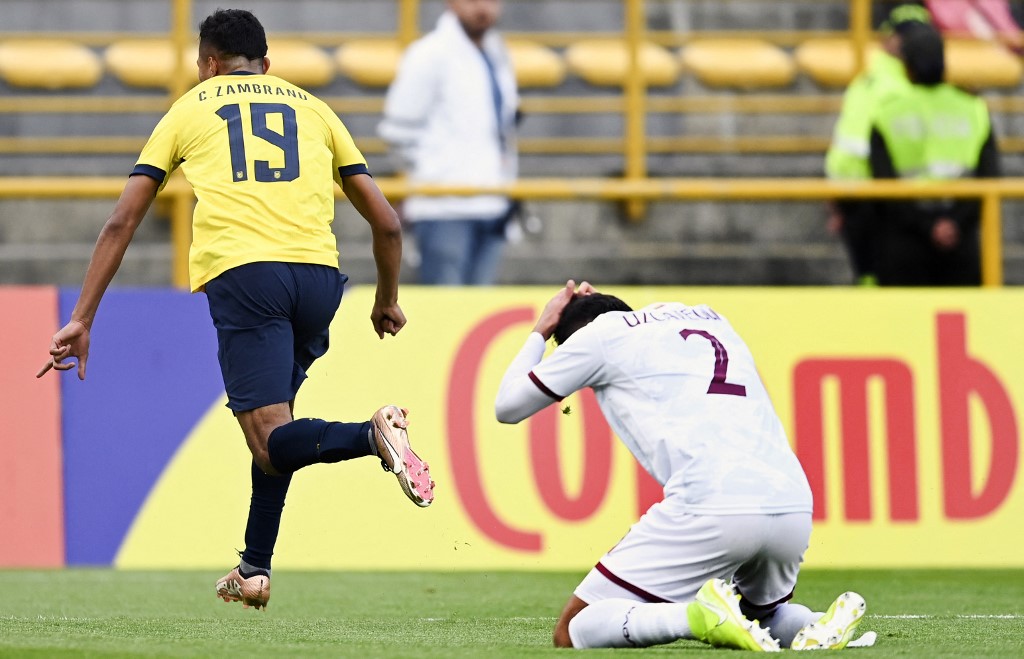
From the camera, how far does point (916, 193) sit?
919 cm

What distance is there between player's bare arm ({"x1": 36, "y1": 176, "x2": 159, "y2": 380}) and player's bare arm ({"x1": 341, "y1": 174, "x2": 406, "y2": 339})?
0.72 m

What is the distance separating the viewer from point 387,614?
247 inches

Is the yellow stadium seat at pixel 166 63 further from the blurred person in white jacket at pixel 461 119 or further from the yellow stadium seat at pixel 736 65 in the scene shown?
the blurred person in white jacket at pixel 461 119

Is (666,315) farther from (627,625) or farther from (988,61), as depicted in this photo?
(988,61)

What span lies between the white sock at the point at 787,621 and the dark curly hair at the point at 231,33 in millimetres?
2494

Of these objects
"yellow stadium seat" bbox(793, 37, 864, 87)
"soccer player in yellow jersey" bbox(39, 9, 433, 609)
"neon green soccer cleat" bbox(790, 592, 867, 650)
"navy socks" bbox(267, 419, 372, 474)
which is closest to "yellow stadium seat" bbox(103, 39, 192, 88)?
"yellow stadium seat" bbox(793, 37, 864, 87)

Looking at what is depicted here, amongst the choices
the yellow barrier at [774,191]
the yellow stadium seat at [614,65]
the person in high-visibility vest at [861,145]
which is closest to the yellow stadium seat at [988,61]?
the yellow stadium seat at [614,65]

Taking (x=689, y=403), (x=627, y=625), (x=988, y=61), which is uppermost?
(x=988, y=61)

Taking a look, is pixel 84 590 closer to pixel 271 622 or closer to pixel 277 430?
pixel 271 622

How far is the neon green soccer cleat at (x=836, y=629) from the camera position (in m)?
4.80

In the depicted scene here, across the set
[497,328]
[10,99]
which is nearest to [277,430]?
[497,328]

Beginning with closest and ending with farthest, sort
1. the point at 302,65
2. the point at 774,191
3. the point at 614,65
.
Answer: the point at 774,191 → the point at 302,65 → the point at 614,65

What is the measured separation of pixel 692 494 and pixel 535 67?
8923 millimetres

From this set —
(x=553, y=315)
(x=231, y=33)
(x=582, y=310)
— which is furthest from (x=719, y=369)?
(x=231, y=33)
